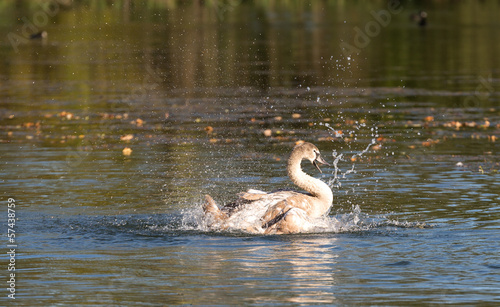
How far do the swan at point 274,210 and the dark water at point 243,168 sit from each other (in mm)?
223

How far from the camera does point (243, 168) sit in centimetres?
1623

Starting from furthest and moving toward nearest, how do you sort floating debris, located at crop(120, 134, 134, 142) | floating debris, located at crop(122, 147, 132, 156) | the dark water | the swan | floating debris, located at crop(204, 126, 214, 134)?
floating debris, located at crop(204, 126, 214, 134)
floating debris, located at crop(120, 134, 134, 142)
floating debris, located at crop(122, 147, 132, 156)
the swan
the dark water

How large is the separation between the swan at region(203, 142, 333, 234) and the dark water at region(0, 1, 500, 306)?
22 cm

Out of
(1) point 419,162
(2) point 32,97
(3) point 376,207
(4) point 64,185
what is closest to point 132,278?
(3) point 376,207

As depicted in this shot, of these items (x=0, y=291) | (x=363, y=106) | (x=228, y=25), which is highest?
(x=228, y=25)

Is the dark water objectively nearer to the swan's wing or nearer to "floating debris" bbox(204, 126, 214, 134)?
"floating debris" bbox(204, 126, 214, 134)

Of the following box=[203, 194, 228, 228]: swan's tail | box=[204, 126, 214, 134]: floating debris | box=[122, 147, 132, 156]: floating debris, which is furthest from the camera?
box=[204, 126, 214, 134]: floating debris

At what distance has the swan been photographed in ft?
39.6

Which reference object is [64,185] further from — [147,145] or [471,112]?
[471,112]

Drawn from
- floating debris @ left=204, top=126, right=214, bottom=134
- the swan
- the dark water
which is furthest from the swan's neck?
floating debris @ left=204, top=126, right=214, bottom=134

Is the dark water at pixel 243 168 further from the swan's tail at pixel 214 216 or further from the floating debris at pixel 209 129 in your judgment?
the swan's tail at pixel 214 216

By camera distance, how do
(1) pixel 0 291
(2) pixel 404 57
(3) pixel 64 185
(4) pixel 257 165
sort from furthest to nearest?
(2) pixel 404 57 < (4) pixel 257 165 < (3) pixel 64 185 < (1) pixel 0 291

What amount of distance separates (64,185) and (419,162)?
20.6 ft

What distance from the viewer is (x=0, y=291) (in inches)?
372
